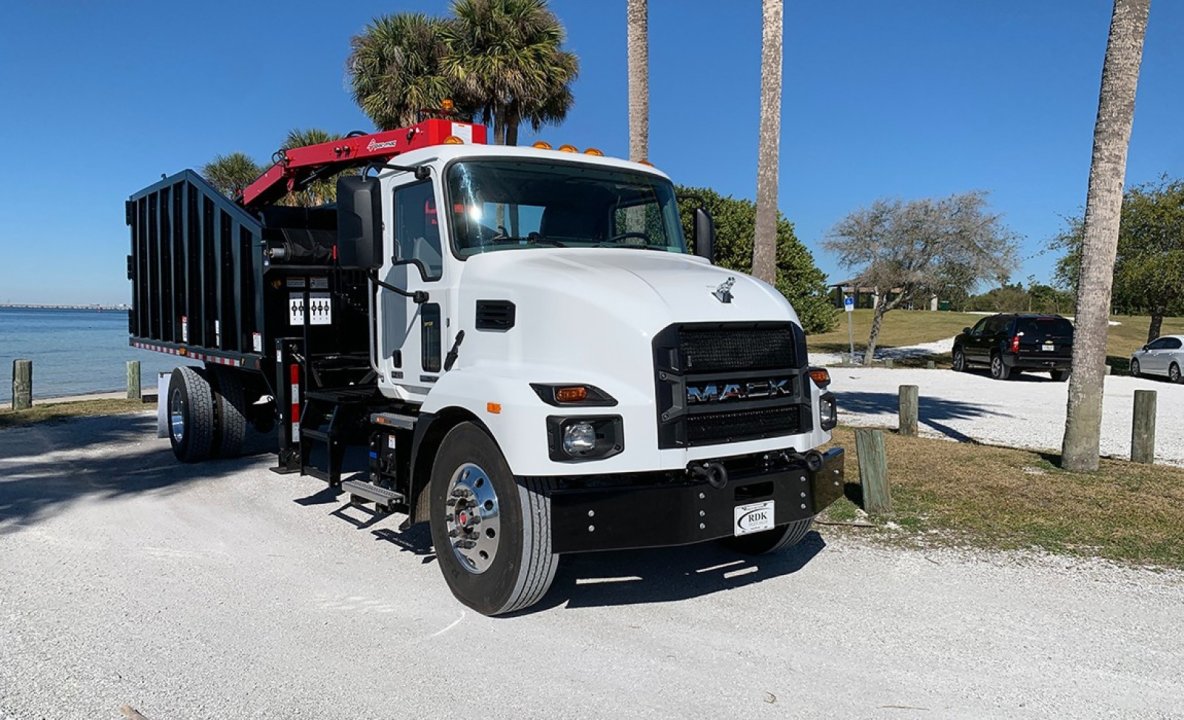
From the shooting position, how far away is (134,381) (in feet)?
53.7

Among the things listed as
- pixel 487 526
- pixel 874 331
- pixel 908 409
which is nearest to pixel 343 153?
pixel 487 526

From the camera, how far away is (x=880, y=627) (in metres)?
4.80

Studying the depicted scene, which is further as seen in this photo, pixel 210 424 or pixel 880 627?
pixel 210 424

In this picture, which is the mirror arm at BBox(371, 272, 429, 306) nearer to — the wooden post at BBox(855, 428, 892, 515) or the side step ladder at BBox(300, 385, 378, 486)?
the side step ladder at BBox(300, 385, 378, 486)

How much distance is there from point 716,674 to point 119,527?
514cm

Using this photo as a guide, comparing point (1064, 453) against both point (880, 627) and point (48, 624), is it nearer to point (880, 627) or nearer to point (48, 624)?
point (880, 627)

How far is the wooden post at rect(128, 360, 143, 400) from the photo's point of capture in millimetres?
16266

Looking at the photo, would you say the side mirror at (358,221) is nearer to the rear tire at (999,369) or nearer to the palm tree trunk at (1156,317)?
the rear tire at (999,369)

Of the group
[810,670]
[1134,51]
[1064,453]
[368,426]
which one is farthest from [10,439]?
[1134,51]

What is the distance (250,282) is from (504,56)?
13.9m

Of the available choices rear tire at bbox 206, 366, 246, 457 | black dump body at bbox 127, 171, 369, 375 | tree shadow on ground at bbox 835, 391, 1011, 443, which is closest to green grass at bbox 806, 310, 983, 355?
tree shadow on ground at bbox 835, 391, 1011, 443

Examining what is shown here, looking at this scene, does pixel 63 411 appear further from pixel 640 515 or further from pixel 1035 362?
pixel 1035 362

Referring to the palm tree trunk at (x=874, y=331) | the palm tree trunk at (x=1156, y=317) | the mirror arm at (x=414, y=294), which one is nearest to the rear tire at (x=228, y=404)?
the mirror arm at (x=414, y=294)

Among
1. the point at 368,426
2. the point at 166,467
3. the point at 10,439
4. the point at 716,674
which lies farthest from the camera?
the point at 10,439
